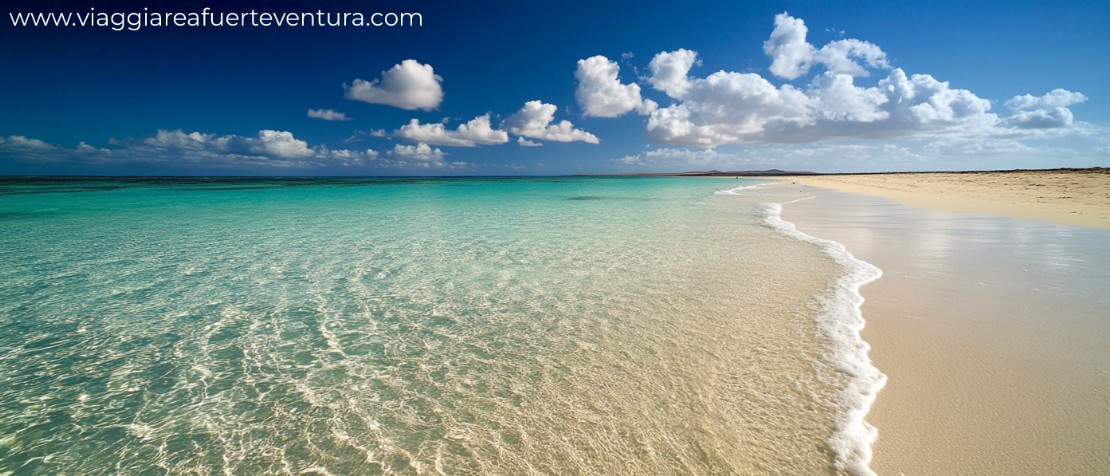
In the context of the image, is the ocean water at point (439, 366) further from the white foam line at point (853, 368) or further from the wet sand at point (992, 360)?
the wet sand at point (992, 360)

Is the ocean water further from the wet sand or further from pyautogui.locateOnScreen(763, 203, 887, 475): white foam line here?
the wet sand

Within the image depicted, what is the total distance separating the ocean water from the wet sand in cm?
27

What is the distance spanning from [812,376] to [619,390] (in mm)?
1644

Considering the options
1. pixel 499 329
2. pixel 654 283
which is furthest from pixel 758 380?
pixel 654 283

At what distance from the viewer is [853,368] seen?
3.69 meters

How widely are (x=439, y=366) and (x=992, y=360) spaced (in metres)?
4.82

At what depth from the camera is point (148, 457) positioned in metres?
2.80

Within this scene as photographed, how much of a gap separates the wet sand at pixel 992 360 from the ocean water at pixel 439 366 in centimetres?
27

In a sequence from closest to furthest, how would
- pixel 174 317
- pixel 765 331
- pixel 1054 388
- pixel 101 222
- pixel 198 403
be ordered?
pixel 1054 388 < pixel 198 403 < pixel 765 331 < pixel 174 317 < pixel 101 222

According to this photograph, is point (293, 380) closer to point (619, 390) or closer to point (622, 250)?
point (619, 390)

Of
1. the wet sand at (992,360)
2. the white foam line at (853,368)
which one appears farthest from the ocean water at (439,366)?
the wet sand at (992,360)

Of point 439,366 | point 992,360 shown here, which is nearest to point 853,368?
point 992,360

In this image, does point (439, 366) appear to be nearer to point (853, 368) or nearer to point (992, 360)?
point (853, 368)

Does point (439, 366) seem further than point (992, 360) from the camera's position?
Yes
